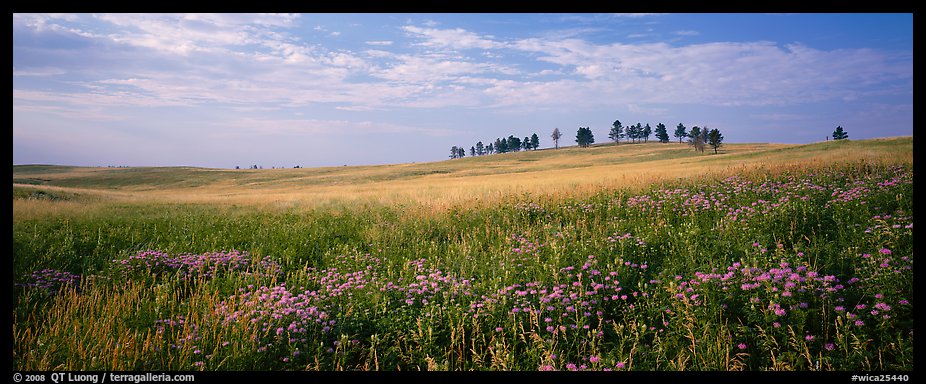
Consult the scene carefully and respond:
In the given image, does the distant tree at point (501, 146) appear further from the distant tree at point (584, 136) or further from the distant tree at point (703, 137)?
the distant tree at point (703, 137)

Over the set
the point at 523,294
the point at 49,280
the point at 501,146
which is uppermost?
the point at 501,146

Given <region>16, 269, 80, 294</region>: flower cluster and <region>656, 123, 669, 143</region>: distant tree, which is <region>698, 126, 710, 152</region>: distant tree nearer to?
<region>656, 123, 669, 143</region>: distant tree

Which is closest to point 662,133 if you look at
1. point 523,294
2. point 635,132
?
point 635,132

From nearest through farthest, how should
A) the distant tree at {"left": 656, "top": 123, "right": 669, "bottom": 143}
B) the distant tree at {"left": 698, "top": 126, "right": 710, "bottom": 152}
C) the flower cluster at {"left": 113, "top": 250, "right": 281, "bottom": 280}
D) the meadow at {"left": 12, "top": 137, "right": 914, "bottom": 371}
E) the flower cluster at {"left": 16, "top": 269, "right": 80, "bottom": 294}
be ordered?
the meadow at {"left": 12, "top": 137, "right": 914, "bottom": 371} < the flower cluster at {"left": 16, "top": 269, "right": 80, "bottom": 294} < the flower cluster at {"left": 113, "top": 250, "right": 281, "bottom": 280} < the distant tree at {"left": 698, "top": 126, "right": 710, "bottom": 152} < the distant tree at {"left": 656, "top": 123, "right": 669, "bottom": 143}

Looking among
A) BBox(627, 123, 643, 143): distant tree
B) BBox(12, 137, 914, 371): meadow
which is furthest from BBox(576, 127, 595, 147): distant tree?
BBox(12, 137, 914, 371): meadow

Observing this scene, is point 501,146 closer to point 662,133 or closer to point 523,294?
point 662,133

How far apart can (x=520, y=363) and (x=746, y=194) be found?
23.2 ft

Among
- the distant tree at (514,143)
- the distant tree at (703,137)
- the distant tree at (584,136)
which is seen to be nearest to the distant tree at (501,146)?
Result: the distant tree at (514,143)

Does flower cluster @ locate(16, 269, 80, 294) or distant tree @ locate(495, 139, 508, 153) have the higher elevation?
distant tree @ locate(495, 139, 508, 153)
